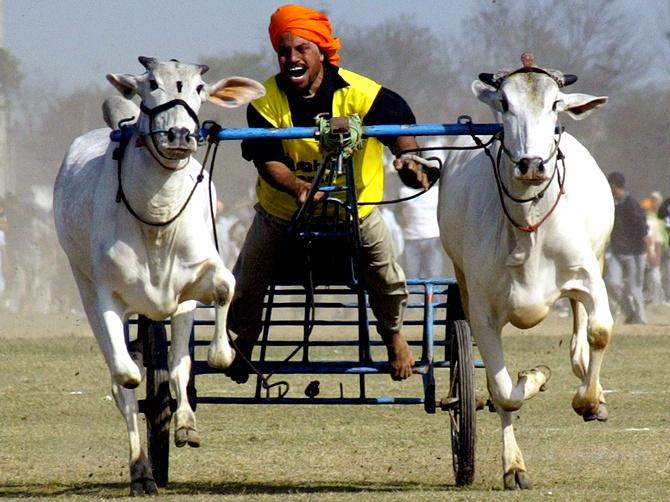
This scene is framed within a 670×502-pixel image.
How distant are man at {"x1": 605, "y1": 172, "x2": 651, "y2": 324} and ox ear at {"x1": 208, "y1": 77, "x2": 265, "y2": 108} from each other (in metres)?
16.4

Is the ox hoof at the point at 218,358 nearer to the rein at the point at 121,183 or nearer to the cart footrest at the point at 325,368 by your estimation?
the cart footrest at the point at 325,368

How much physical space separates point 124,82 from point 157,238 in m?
0.79

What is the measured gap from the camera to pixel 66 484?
991cm

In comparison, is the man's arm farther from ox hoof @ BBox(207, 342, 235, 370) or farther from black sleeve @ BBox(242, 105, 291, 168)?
ox hoof @ BBox(207, 342, 235, 370)

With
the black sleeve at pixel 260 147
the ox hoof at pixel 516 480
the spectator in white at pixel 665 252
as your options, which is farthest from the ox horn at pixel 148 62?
the spectator in white at pixel 665 252

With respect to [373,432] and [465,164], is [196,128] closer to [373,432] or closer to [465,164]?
[465,164]

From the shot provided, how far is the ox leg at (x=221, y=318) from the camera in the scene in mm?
9133

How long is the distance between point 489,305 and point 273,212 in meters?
1.41

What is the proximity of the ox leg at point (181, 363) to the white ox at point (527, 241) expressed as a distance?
147 centimetres

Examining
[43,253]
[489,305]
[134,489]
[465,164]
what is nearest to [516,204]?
[489,305]

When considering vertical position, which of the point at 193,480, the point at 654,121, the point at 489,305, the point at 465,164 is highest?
the point at 654,121

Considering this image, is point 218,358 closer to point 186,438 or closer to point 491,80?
point 186,438

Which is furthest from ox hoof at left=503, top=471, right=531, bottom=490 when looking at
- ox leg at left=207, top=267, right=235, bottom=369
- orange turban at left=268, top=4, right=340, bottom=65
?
orange turban at left=268, top=4, right=340, bottom=65

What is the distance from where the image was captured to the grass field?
9445 mm
